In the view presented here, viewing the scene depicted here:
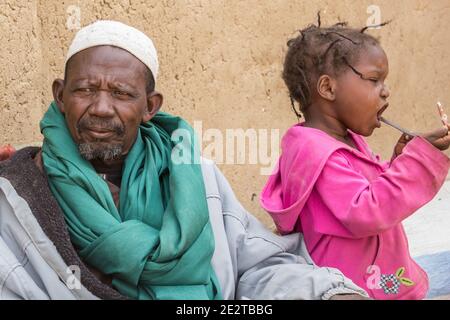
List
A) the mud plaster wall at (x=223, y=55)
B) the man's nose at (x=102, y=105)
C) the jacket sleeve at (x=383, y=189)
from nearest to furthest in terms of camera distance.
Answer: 1. the man's nose at (x=102, y=105)
2. the jacket sleeve at (x=383, y=189)
3. the mud plaster wall at (x=223, y=55)

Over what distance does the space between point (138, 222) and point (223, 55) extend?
7.53 feet

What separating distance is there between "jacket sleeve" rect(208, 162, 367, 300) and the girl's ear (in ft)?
1.65

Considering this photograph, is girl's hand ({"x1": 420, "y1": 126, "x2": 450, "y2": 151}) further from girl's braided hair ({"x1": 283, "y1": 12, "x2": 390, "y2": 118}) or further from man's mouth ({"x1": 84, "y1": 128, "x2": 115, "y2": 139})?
man's mouth ({"x1": 84, "y1": 128, "x2": 115, "y2": 139})

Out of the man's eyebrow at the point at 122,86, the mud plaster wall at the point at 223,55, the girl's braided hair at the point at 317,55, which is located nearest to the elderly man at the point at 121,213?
the man's eyebrow at the point at 122,86

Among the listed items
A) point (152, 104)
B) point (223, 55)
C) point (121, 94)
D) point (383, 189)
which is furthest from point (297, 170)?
point (223, 55)

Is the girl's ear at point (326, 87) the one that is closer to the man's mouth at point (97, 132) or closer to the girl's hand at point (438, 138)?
the girl's hand at point (438, 138)

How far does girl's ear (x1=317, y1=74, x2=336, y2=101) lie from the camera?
136 inches

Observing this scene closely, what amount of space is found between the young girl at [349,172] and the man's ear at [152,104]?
0.53 meters

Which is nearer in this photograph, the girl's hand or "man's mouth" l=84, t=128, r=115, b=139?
"man's mouth" l=84, t=128, r=115, b=139

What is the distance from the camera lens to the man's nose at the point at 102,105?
305 cm

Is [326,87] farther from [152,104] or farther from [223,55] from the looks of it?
[223,55]

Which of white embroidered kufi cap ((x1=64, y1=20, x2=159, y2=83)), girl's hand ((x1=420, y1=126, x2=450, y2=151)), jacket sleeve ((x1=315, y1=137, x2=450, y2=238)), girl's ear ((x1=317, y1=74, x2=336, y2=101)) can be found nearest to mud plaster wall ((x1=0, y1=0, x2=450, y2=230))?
white embroidered kufi cap ((x1=64, y1=20, x2=159, y2=83))

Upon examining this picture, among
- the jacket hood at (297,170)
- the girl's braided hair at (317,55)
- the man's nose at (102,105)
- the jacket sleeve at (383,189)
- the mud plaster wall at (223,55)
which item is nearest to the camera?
the man's nose at (102,105)

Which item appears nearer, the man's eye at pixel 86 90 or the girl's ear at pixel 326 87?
the man's eye at pixel 86 90
